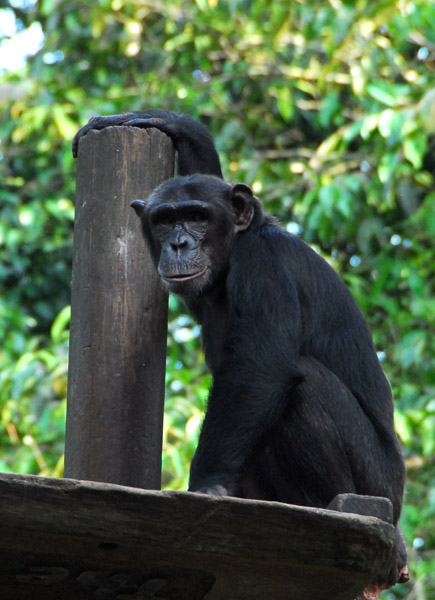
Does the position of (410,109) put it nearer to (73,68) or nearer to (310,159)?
(310,159)

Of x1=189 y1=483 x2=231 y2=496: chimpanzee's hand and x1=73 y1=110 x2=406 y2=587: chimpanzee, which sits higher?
x1=73 y1=110 x2=406 y2=587: chimpanzee

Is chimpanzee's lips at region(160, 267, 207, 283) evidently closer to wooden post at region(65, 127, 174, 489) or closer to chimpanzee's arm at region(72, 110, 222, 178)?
wooden post at region(65, 127, 174, 489)

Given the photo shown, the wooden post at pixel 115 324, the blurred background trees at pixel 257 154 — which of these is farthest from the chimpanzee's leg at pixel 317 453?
the blurred background trees at pixel 257 154

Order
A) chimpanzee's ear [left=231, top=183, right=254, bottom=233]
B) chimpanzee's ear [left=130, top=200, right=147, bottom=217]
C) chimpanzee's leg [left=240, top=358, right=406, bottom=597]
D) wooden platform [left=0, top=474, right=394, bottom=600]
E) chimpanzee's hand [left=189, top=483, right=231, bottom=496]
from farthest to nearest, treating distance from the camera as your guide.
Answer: chimpanzee's ear [left=231, top=183, right=254, bottom=233] → chimpanzee's ear [left=130, top=200, right=147, bottom=217] → chimpanzee's leg [left=240, top=358, right=406, bottom=597] → chimpanzee's hand [left=189, top=483, right=231, bottom=496] → wooden platform [left=0, top=474, right=394, bottom=600]

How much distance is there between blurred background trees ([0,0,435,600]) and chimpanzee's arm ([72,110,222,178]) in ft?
5.68

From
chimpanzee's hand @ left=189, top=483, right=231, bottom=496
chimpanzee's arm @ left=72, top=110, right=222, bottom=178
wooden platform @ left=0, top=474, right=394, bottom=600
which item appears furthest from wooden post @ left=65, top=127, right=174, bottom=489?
wooden platform @ left=0, top=474, right=394, bottom=600

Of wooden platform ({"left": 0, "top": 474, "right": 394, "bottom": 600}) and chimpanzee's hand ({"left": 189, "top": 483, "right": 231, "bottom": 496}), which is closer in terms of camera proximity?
wooden platform ({"left": 0, "top": 474, "right": 394, "bottom": 600})

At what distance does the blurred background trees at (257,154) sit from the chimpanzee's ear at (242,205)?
187cm

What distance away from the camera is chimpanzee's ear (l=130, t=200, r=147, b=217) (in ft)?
11.4

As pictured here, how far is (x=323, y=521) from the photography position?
2230 mm

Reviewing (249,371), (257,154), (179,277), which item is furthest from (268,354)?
(257,154)

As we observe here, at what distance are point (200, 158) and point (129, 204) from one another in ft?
2.34

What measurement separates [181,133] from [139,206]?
561mm

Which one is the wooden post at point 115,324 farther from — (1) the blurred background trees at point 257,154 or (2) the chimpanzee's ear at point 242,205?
(1) the blurred background trees at point 257,154
